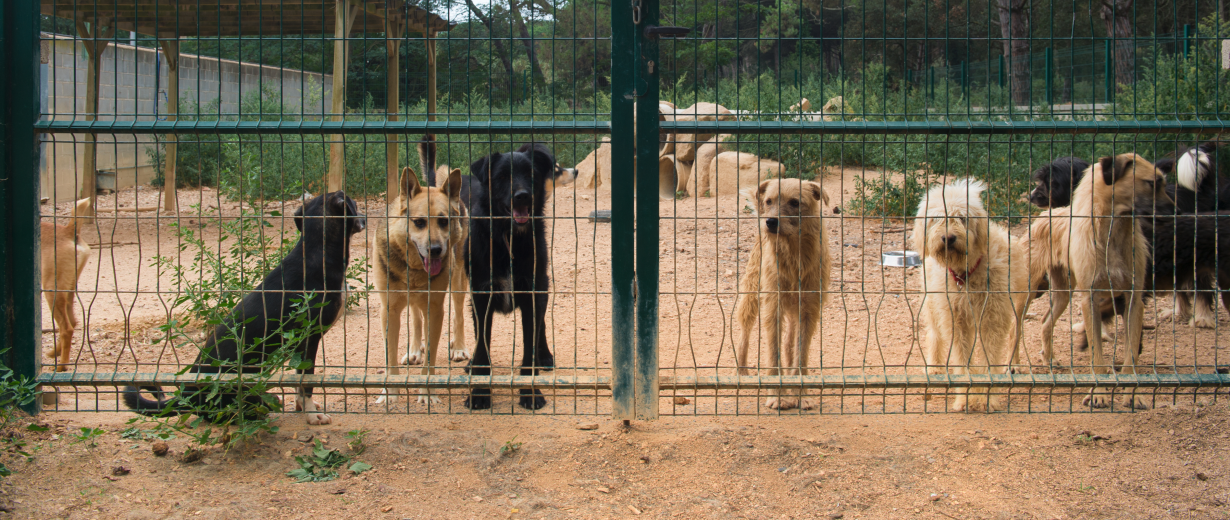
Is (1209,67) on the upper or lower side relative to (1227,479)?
upper

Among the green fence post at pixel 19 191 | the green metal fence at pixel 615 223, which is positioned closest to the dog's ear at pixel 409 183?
the green metal fence at pixel 615 223

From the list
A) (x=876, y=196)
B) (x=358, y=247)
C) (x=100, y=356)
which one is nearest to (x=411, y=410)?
(x=100, y=356)

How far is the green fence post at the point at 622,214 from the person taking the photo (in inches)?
139

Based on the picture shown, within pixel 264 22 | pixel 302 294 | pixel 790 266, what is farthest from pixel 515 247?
pixel 264 22

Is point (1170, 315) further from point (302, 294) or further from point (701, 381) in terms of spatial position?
point (302, 294)

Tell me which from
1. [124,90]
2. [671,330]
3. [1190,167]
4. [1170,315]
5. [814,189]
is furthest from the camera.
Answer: [124,90]

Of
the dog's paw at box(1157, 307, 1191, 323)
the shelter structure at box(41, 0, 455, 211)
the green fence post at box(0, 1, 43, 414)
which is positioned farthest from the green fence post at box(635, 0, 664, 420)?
the shelter structure at box(41, 0, 455, 211)

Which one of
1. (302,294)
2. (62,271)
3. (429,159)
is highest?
(429,159)

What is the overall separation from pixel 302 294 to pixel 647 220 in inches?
73.2

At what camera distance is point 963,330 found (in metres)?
4.71

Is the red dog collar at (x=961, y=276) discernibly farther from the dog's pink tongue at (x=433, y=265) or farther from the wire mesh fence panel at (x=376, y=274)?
the dog's pink tongue at (x=433, y=265)

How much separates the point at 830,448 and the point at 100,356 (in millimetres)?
5079

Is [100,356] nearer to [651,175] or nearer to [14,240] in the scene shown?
[14,240]

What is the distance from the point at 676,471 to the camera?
11.8 feet
